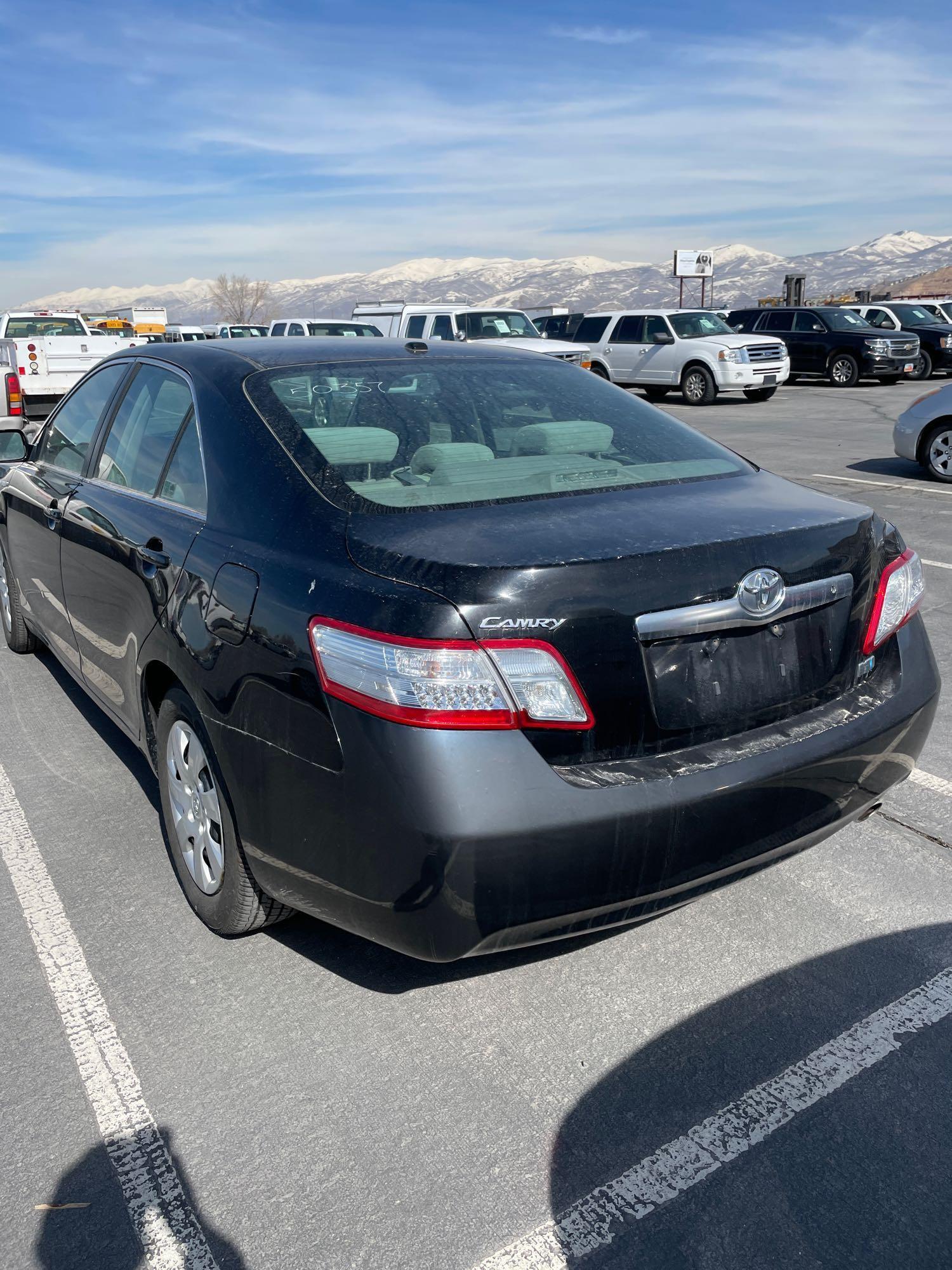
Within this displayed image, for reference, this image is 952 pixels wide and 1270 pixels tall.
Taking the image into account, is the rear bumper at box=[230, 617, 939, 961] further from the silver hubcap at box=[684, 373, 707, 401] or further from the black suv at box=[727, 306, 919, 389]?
the black suv at box=[727, 306, 919, 389]

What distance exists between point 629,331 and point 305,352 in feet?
64.4

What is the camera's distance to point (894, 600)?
115 inches

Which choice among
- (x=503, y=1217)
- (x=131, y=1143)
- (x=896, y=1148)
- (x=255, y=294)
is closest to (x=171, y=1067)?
(x=131, y=1143)

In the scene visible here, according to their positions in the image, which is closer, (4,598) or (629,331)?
(4,598)

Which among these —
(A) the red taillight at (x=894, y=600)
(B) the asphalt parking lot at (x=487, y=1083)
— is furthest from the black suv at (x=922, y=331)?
(B) the asphalt parking lot at (x=487, y=1083)

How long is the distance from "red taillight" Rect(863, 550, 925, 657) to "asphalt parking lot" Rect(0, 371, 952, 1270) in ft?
2.96

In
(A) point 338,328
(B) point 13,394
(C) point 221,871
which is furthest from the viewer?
(A) point 338,328

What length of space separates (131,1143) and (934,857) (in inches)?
102

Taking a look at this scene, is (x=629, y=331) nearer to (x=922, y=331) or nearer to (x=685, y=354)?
(x=685, y=354)

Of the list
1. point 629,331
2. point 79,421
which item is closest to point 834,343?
point 629,331

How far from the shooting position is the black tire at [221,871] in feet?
9.40

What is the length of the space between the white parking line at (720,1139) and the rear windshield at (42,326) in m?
25.0

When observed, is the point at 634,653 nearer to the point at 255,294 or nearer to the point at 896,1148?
the point at 896,1148

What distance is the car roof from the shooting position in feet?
11.1
